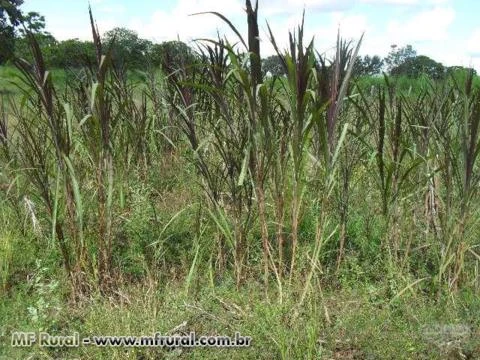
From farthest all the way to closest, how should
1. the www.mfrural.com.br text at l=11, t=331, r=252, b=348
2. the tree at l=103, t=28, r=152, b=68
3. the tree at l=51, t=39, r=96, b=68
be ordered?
the tree at l=103, t=28, r=152, b=68 < the tree at l=51, t=39, r=96, b=68 < the www.mfrural.com.br text at l=11, t=331, r=252, b=348

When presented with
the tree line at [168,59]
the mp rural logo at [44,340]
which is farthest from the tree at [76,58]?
the mp rural logo at [44,340]

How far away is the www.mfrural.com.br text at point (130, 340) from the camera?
7.57 feet

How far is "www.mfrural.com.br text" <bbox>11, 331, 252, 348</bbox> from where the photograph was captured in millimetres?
2307

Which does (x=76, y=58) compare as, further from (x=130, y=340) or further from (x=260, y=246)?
(x=130, y=340)

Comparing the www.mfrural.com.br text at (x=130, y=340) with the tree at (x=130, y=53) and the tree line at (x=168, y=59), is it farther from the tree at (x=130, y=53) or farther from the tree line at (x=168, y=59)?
the tree at (x=130, y=53)

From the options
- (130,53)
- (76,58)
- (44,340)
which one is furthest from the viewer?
(130,53)

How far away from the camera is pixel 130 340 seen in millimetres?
2295

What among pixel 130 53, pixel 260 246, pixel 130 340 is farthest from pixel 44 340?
pixel 130 53

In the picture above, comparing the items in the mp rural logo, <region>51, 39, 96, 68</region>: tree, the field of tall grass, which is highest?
<region>51, 39, 96, 68</region>: tree

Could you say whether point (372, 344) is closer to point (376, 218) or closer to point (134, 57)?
point (376, 218)

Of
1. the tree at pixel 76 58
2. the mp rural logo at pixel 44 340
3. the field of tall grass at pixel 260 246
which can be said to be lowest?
the mp rural logo at pixel 44 340

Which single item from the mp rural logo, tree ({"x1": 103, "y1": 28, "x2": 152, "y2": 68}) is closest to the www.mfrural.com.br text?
the mp rural logo

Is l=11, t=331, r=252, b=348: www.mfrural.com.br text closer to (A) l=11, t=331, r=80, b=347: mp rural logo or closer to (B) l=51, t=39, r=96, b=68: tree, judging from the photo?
(A) l=11, t=331, r=80, b=347: mp rural logo

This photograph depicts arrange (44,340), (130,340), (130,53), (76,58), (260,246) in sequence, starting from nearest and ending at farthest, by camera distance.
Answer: (130,340)
(44,340)
(260,246)
(76,58)
(130,53)
